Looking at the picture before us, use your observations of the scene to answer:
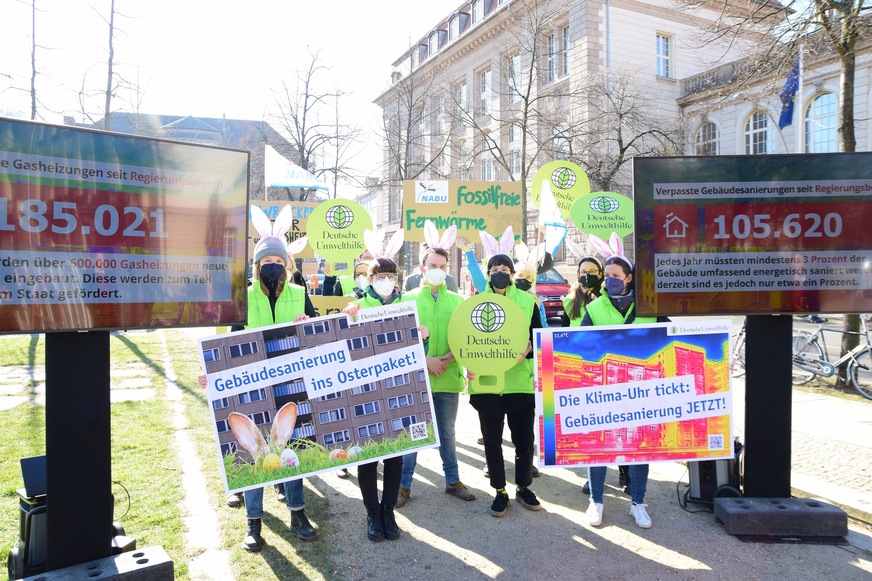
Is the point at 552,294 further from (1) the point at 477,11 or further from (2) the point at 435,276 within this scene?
(1) the point at 477,11

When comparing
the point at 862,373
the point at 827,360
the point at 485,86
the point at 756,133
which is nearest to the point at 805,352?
the point at 827,360

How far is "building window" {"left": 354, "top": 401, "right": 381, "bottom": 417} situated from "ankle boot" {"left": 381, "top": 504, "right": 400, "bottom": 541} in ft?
2.40

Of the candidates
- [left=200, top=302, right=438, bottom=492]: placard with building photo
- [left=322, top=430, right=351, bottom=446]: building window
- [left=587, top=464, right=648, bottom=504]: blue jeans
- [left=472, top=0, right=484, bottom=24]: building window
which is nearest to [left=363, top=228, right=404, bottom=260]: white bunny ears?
[left=200, top=302, right=438, bottom=492]: placard with building photo

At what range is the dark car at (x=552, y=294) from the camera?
53.3ft

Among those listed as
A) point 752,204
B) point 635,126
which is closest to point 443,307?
point 752,204

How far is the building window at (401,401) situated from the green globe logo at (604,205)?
4.38 m

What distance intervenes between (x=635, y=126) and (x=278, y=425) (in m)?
23.1

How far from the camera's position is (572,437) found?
4223 mm

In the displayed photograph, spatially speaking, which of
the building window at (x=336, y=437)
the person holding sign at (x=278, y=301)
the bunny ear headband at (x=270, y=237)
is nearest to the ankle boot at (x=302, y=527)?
the person holding sign at (x=278, y=301)

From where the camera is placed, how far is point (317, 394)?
3871 millimetres

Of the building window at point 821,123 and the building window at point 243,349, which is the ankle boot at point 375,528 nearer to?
the building window at point 243,349

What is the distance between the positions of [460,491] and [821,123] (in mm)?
26378

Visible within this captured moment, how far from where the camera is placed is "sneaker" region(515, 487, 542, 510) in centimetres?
454

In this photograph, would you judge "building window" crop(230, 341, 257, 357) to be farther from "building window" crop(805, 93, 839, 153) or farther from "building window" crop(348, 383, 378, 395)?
"building window" crop(805, 93, 839, 153)
